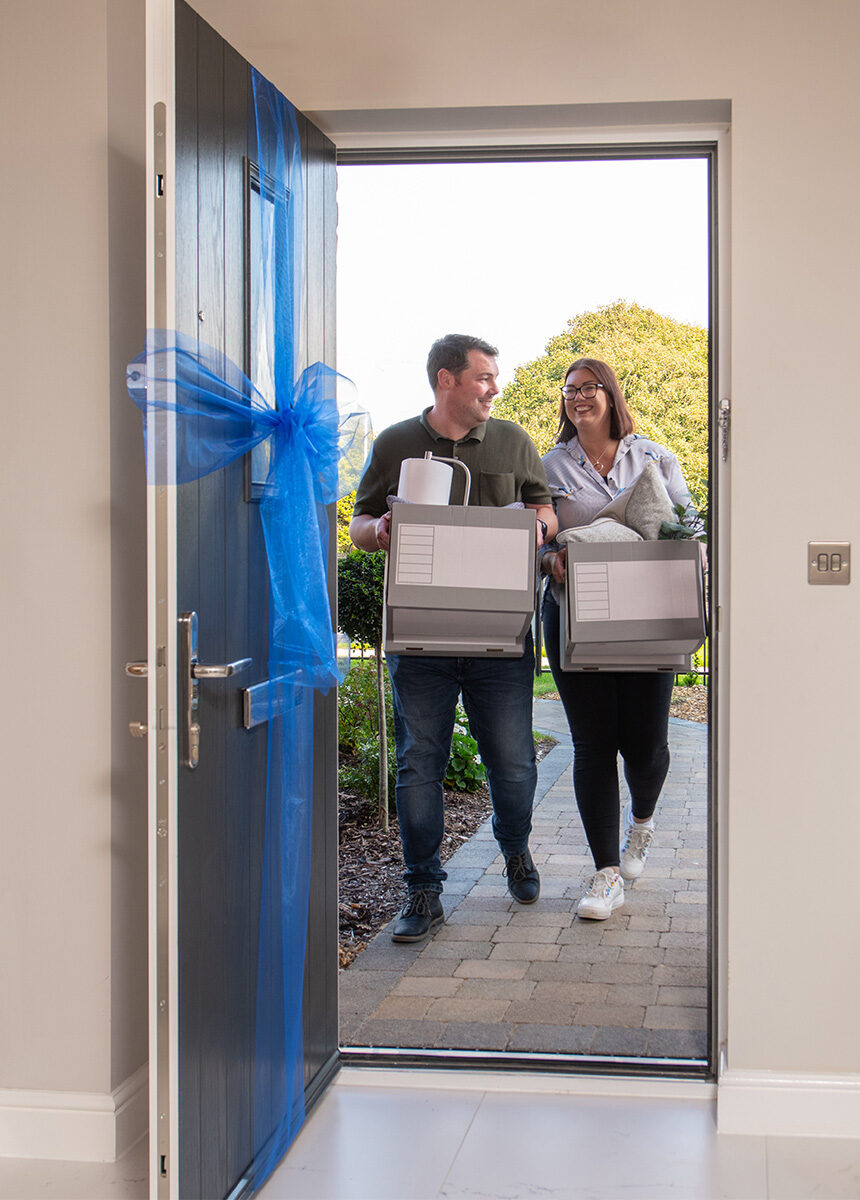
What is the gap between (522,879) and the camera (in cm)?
330

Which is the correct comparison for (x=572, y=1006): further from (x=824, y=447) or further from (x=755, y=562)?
(x=824, y=447)

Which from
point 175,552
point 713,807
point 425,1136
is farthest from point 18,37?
point 425,1136

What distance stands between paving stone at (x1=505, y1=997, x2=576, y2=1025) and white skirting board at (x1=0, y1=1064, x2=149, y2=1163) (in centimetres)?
100

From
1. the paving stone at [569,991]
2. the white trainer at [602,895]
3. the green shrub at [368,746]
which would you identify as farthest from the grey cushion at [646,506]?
the green shrub at [368,746]

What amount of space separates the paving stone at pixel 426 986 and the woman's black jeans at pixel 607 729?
545 mm

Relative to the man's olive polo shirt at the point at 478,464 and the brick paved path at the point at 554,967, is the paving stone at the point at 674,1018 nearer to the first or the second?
the brick paved path at the point at 554,967

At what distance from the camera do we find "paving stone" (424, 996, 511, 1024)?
2760mm

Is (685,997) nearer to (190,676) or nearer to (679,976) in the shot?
(679,976)

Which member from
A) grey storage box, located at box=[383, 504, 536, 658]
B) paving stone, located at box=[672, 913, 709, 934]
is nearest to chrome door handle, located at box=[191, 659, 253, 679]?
grey storage box, located at box=[383, 504, 536, 658]

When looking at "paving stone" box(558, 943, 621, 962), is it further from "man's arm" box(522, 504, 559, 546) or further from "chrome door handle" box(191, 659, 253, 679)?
"chrome door handle" box(191, 659, 253, 679)

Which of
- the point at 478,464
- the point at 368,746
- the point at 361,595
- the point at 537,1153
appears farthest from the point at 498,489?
the point at 368,746

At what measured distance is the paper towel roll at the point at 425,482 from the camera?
7.98ft

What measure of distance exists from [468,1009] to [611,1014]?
14.2 inches

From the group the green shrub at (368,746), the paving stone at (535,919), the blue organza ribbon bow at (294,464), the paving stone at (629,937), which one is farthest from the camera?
the green shrub at (368,746)
